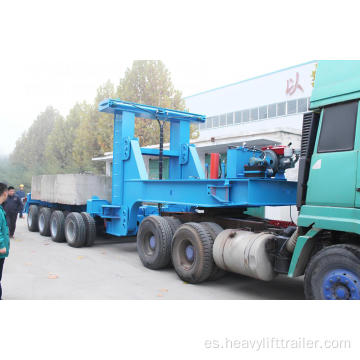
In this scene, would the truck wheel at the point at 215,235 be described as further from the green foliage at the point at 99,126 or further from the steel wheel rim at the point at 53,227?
the green foliage at the point at 99,126

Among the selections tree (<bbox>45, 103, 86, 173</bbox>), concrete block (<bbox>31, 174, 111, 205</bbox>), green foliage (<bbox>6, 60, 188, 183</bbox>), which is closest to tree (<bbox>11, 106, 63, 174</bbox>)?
green foliage (<bbox>6, 60, 188, 183</bbox>)

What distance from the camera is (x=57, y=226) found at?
404 inches

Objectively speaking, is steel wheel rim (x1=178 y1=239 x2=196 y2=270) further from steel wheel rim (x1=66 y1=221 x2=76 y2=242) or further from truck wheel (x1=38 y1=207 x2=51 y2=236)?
truck wheel (x1=38 y1=207 x2=51 y2=236)

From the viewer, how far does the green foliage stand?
2397 cm

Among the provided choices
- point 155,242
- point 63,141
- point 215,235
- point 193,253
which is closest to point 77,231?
point 155,242

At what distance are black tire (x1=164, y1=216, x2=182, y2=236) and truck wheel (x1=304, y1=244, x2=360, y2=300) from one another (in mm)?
3058

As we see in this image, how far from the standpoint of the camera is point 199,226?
6.09 metres

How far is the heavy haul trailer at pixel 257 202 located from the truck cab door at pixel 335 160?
0.01 meters

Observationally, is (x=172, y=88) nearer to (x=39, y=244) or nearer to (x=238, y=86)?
(x=238, y=86)

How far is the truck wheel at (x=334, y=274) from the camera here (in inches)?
150

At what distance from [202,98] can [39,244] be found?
104 ft

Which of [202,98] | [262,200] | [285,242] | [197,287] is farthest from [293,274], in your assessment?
[202,98]

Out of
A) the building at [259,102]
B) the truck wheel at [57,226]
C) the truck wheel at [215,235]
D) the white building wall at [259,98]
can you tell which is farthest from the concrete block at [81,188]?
the white building wall at [259,98]

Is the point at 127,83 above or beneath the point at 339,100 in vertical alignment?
above
